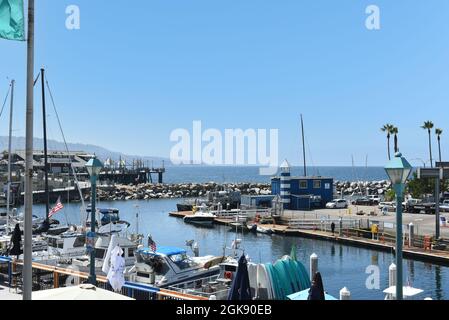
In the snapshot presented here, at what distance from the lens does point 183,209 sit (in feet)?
245

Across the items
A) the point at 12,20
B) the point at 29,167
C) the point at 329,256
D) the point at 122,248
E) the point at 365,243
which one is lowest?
the point at 329,256

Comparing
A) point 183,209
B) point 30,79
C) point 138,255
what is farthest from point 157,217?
point 30,79

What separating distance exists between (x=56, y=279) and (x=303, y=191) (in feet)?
165

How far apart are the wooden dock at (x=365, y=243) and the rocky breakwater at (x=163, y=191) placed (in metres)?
52.0

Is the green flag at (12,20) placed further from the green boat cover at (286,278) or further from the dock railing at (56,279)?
the green boat cover at (286,278)

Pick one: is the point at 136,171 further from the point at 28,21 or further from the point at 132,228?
the point at 28,21

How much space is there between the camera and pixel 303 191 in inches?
2527

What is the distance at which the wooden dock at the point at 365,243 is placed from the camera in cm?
3338

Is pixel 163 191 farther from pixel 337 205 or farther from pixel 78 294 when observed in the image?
pixel 78 294

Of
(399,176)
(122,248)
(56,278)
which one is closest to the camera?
(399,176)

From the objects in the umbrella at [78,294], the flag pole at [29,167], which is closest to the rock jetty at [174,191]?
the umbrella at [78,294]

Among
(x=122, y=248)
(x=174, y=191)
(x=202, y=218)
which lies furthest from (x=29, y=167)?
(x=174, y=191)

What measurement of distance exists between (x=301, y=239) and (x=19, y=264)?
31963 mm

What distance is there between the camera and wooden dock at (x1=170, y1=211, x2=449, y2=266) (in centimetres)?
3338
